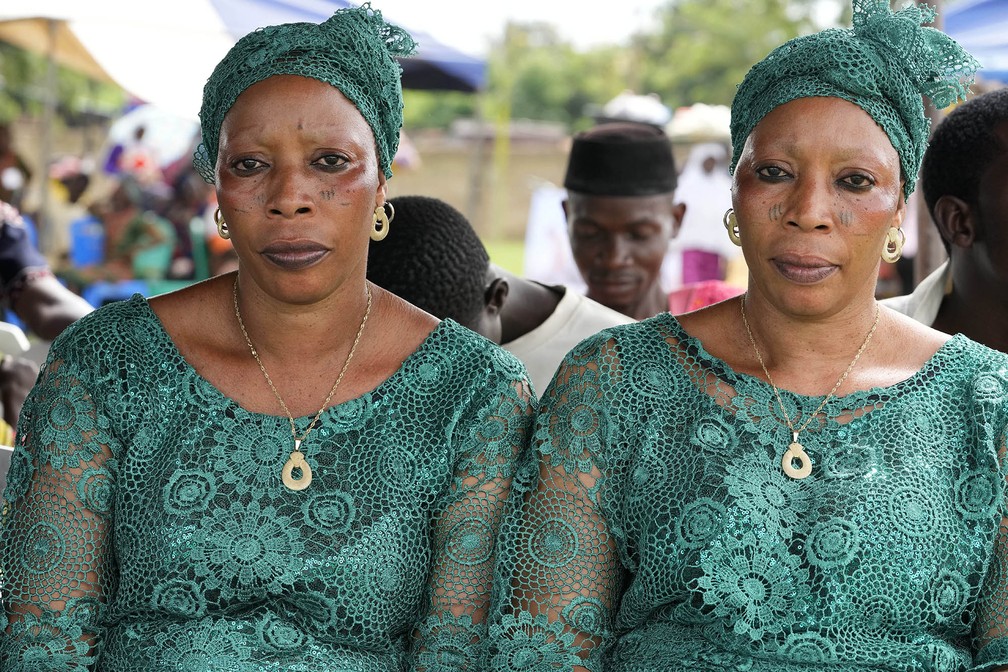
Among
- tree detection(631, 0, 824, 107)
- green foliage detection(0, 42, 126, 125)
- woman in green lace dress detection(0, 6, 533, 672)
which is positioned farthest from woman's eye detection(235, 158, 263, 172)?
tree detection(631, 0, 824, 107)

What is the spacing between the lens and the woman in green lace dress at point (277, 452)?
2.49 meters

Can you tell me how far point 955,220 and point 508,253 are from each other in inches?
784

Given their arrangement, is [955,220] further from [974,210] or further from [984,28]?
[984,28]

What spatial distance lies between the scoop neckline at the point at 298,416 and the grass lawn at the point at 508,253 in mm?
16735

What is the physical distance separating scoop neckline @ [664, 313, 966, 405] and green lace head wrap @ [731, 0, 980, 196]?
1.17ft

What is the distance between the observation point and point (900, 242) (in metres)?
2.56

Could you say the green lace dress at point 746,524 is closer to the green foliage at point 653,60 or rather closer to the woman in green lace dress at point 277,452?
the woman in green lace dress at point 277,452

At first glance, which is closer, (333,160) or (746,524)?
(746,524)

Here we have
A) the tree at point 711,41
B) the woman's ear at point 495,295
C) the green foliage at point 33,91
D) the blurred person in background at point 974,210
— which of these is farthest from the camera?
the tree at point 711,41

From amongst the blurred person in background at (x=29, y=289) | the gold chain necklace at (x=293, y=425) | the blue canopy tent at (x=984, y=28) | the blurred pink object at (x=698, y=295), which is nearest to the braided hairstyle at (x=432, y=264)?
the gold chain necklace at (x=293, y=425)

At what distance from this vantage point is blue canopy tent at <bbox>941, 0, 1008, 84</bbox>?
341 inches

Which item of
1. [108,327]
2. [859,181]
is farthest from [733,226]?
[108,327]

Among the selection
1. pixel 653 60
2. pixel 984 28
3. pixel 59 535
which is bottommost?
pixel 59 535

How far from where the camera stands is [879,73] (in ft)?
8.18
